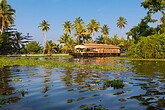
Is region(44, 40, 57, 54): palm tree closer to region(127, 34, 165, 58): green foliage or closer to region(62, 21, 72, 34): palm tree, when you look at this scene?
region(62, 21, 72, 34): palm tree

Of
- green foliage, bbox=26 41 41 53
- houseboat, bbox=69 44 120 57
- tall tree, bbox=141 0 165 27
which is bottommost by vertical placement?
houseboat, bbox=69 44 120 57

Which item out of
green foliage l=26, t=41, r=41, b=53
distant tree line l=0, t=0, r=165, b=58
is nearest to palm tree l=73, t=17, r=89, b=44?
distant tree line l=0, t=0, r=165, b=58

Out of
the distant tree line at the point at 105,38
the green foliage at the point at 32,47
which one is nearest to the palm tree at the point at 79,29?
the distant tree line at the point at 105,38

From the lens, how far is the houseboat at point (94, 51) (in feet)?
172

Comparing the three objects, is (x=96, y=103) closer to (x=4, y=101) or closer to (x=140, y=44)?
(x=4, y=101)

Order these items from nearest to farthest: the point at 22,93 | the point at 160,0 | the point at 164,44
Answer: the point at 22,93
the point at 164,44
the point at 160,0

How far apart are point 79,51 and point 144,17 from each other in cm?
2189

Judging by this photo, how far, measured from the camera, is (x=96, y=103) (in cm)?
567

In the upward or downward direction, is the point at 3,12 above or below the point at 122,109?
above

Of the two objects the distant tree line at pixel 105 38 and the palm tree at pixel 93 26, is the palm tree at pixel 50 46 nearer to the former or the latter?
the distant tree line at pixel 105 38

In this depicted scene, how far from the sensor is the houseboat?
52275 mm

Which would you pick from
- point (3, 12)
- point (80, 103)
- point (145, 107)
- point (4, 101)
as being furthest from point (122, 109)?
point (3, 12)

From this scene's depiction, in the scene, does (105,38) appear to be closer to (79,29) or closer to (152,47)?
(79,29)

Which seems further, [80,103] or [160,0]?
[160,0]
